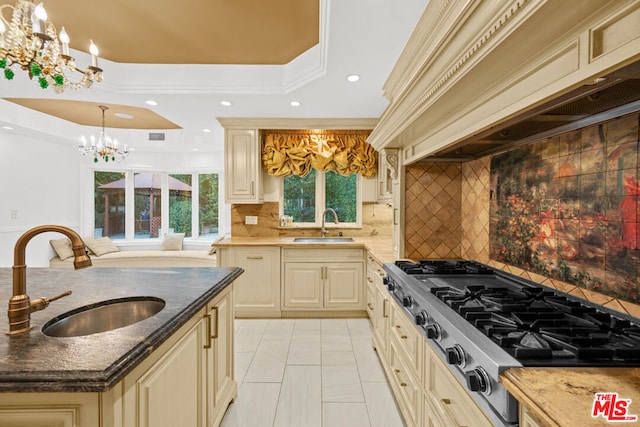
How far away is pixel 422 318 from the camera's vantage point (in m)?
1.38

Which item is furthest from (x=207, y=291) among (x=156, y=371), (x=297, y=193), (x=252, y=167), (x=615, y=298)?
(x=297, y=193)

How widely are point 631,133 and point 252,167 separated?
3.39 metres

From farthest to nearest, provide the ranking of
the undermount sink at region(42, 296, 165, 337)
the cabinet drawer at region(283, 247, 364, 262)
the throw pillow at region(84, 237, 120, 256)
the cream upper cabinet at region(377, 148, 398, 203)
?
1. the throw pillow at region(84, 237, 120, 256)
2. the cabinet drawer at region(283, 247, 364, 262)
3. the cream upper cabinet at region(377, 148, 398, 203)
4. the undermount sink at region(42, 296, 165, 337)

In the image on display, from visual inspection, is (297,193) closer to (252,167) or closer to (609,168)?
(252,167)

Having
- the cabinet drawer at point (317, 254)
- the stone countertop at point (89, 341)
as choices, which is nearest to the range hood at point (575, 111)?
the stone countertop at point (89, 341)

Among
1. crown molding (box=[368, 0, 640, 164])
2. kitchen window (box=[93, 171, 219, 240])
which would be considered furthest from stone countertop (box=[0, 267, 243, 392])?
kitchen window (box=[93, 171, 219, 240])

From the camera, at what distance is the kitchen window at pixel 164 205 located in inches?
237

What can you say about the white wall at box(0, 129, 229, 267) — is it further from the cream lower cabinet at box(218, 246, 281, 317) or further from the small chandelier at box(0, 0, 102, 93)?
the small chandelier at box(0, 0, 102, 93)

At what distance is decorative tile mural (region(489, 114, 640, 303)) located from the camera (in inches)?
43.4

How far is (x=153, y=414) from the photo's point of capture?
102cm

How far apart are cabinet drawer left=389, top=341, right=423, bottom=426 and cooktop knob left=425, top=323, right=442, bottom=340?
37 centimetres

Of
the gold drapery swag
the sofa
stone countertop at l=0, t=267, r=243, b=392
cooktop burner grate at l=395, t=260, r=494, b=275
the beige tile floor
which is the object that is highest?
the gold drapery swag

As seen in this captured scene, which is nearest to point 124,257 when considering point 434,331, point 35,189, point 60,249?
point 60,249

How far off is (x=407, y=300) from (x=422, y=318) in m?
0.25
